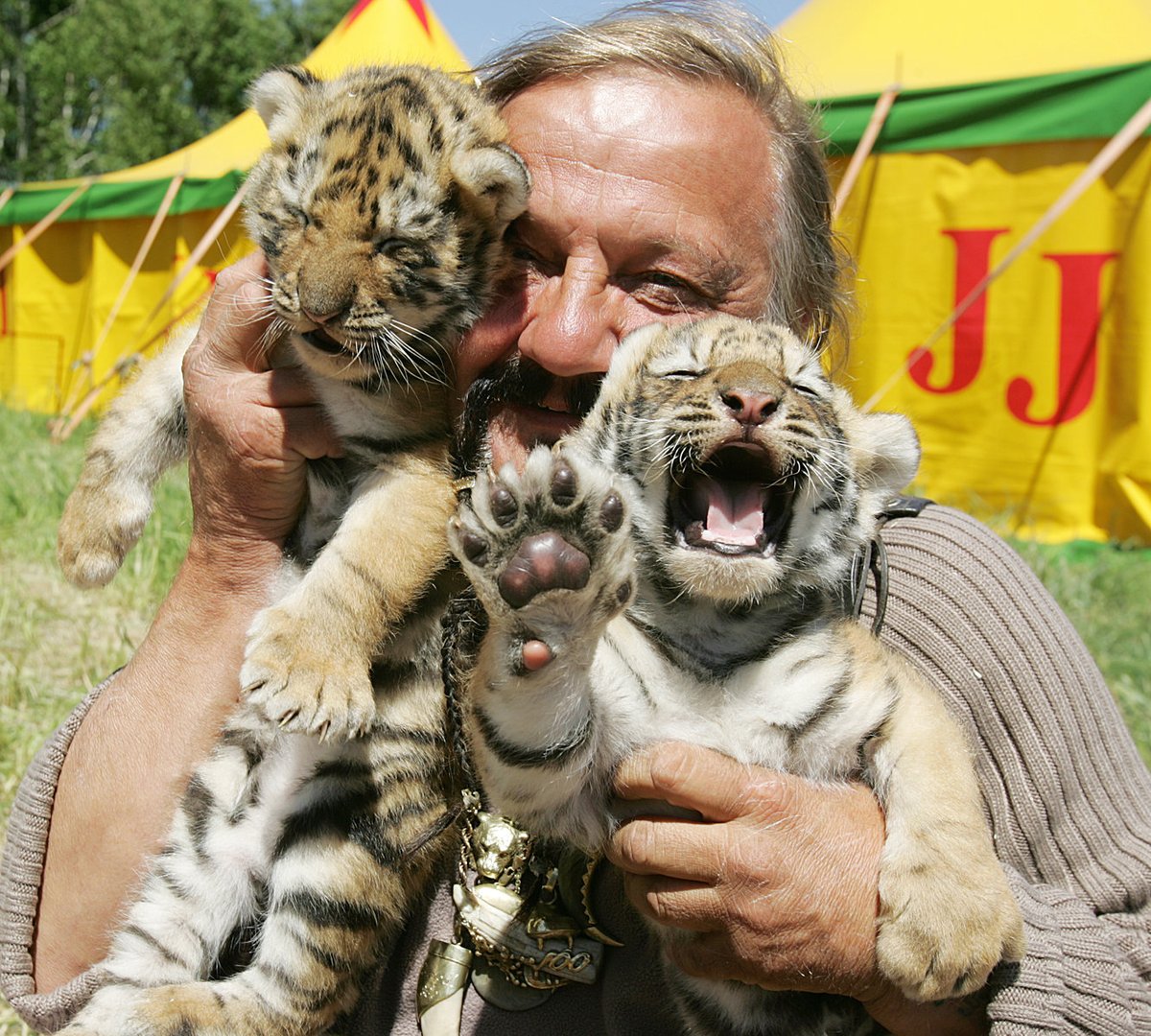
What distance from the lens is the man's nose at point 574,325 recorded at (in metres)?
1.91

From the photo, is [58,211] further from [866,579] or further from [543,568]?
[543,568]

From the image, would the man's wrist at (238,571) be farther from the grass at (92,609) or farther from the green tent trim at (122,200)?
the green tent trim at (122,200)

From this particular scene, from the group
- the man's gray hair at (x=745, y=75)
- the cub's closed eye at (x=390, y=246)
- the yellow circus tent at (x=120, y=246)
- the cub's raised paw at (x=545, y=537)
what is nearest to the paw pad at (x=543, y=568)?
the cub's raised paw at (x=545, y=537)

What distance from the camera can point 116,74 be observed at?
2441cm

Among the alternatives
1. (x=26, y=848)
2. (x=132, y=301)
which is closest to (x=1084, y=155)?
(x=26, y=848)

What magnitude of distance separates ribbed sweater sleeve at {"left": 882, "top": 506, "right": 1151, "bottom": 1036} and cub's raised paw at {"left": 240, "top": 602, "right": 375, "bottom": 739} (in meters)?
0.97

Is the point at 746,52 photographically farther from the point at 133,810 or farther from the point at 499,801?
the point at 133,810

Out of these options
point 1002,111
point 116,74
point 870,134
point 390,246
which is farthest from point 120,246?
point 116,74

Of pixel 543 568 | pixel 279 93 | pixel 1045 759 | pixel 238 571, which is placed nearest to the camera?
pixel 543 568

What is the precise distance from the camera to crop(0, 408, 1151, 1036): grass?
390 cm

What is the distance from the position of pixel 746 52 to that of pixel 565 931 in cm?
177

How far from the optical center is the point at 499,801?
1.63 meters

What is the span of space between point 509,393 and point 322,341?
14.3 inches

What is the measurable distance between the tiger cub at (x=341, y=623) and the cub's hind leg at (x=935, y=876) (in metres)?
0.78
